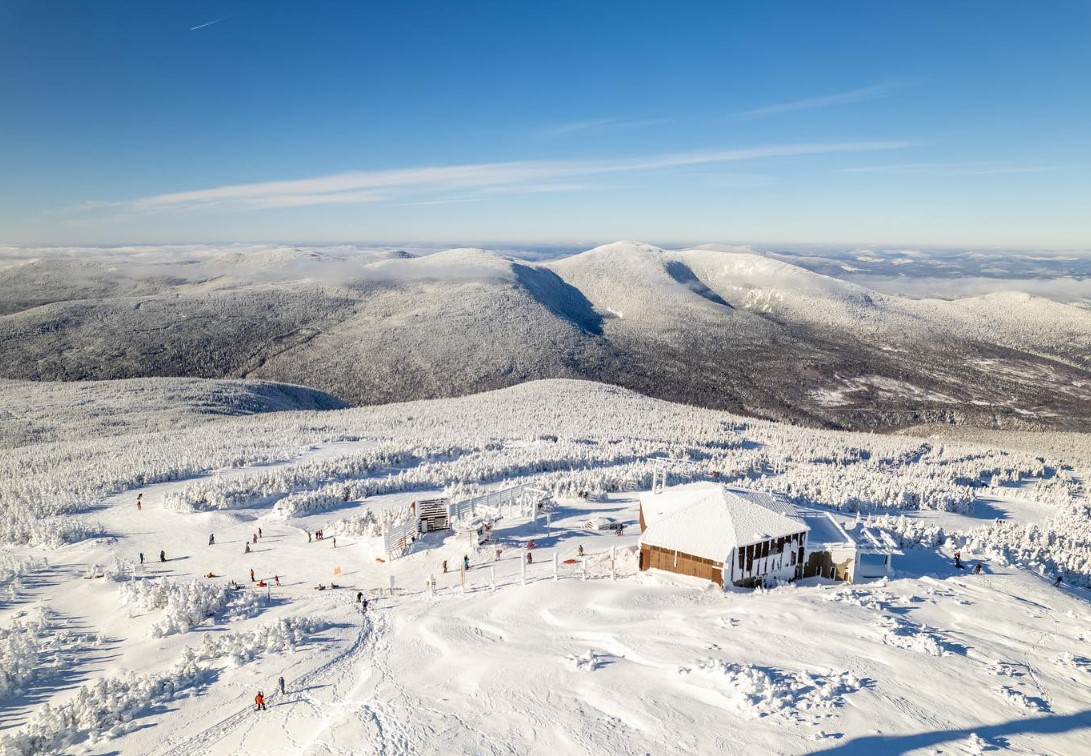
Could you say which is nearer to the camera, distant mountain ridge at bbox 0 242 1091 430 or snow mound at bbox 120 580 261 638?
snow mound at bbox 120 580 261 638

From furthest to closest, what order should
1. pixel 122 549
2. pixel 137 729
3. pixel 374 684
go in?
pixel 122 549 → pixel 374 684 → pixel 137 729

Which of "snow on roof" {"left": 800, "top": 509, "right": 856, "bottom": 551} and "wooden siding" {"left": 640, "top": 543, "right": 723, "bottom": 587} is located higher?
"snow on roof" {"left": 800, "top": 509, "right": 856, "bottom": 551}

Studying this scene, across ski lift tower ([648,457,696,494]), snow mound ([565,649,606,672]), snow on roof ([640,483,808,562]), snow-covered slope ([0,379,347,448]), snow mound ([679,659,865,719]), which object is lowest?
snow-covered slope ([0,379,347,448])

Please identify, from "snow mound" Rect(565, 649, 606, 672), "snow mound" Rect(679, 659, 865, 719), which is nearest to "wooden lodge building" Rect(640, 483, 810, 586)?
"snow mound" Rect(679, 659, 865, 719)

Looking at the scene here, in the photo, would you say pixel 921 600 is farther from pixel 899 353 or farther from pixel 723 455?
pixel 899 353

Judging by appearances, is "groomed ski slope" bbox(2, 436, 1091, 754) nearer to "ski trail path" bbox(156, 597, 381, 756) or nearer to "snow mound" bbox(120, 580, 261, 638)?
"ski trail path" bbox(156, 597, 381, 756)

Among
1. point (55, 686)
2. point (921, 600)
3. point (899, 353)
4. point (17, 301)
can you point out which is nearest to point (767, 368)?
point (899, 353)
